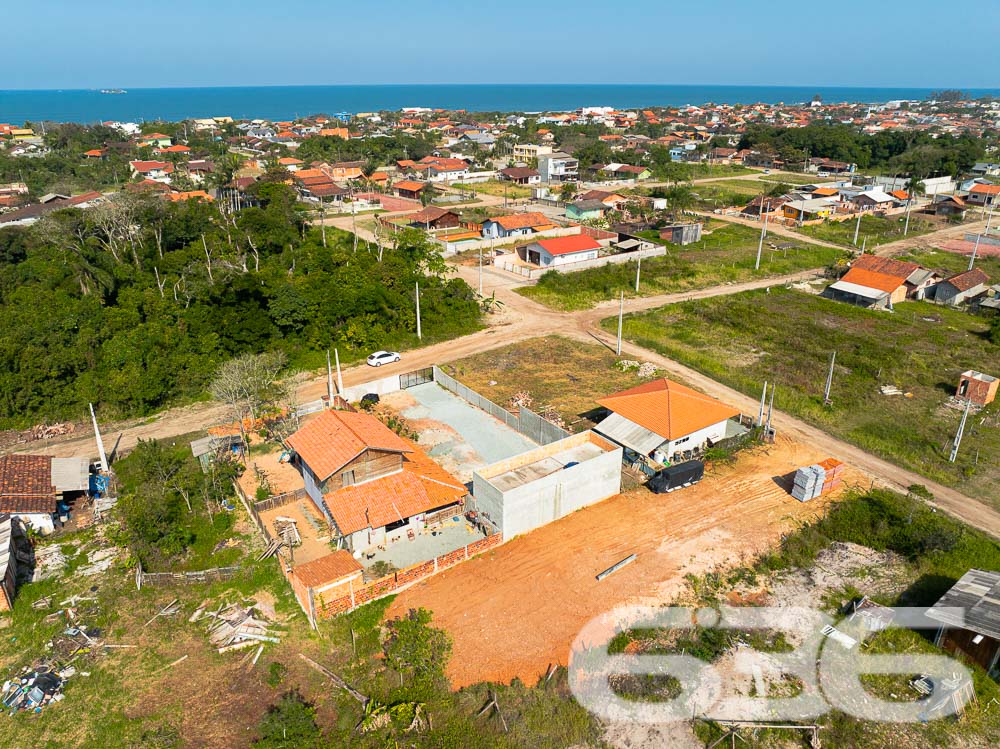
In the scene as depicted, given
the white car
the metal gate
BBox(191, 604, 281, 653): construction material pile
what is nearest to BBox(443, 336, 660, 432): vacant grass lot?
the metal gate

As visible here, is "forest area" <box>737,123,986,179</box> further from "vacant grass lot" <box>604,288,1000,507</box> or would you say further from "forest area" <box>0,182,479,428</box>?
"forest area" <box>0,182,479,428</box>

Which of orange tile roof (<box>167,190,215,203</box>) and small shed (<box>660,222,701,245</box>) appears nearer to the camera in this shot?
small shed (<box>660,222,701,245</box>)

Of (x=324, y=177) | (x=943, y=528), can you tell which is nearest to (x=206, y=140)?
(x=324, y=177)

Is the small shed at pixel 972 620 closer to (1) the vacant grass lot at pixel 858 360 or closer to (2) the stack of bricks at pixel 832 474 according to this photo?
(2) the stack of bricks at pixel 832 474

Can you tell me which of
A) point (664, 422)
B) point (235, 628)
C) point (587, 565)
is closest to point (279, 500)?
point (235, 628)

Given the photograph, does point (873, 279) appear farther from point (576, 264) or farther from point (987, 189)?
point (987, 189)

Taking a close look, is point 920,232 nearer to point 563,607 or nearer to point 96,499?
point 563,607
